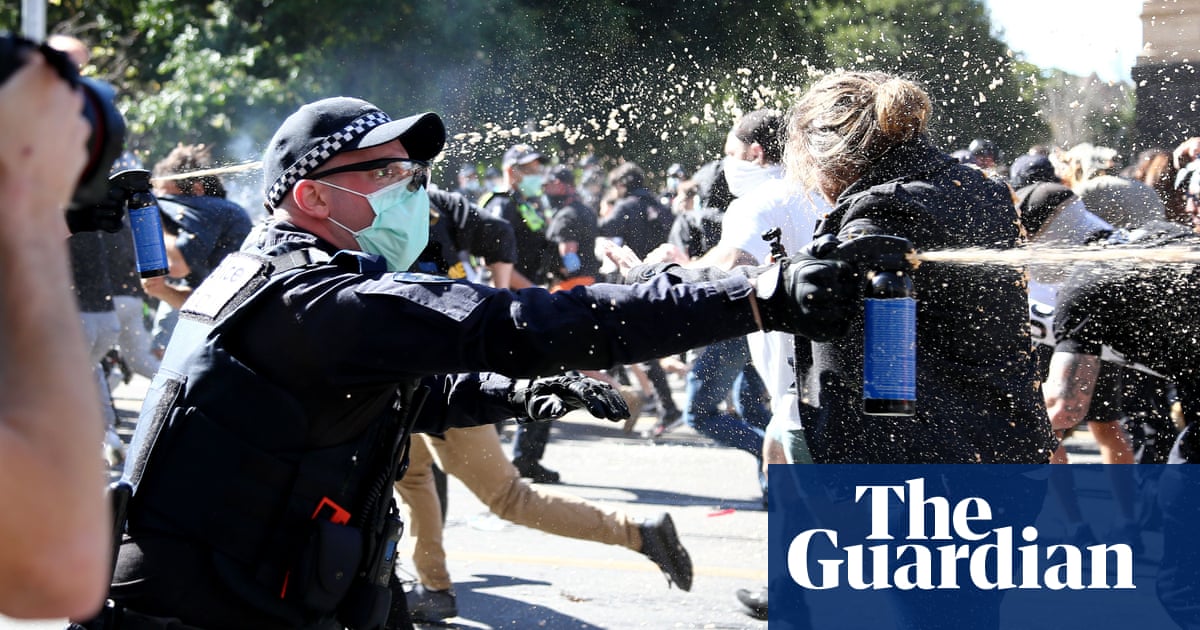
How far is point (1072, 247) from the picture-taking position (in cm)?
490

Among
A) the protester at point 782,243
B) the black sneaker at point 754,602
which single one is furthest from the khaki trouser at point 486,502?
the protester at point 782,243

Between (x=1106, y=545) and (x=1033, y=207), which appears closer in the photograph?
(x=1106, y=545)

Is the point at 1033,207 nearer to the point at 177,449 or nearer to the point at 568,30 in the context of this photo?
the point at 568,30

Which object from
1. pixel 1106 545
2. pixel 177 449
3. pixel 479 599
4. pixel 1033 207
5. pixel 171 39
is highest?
pixel 171 39

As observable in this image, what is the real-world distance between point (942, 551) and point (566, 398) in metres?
1.33

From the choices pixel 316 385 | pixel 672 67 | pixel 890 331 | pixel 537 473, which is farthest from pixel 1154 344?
pixel 537 473

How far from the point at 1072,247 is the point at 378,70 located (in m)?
8.70

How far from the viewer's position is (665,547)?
448cm

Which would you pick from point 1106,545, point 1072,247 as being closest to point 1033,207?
point 1072,247

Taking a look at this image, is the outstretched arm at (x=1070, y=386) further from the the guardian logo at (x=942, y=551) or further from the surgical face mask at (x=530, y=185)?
the surgical face mask at (x=530, y=185)

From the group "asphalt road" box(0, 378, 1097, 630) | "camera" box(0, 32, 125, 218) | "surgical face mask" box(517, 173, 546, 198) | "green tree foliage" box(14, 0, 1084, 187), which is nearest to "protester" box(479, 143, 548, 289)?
A: "surgical face mask" box(517, 173, 546, 198)

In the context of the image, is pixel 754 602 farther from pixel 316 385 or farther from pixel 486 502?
pixel 316 385

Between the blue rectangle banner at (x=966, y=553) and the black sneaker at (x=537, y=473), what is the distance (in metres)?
3.19

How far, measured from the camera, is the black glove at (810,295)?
2.02 metres
